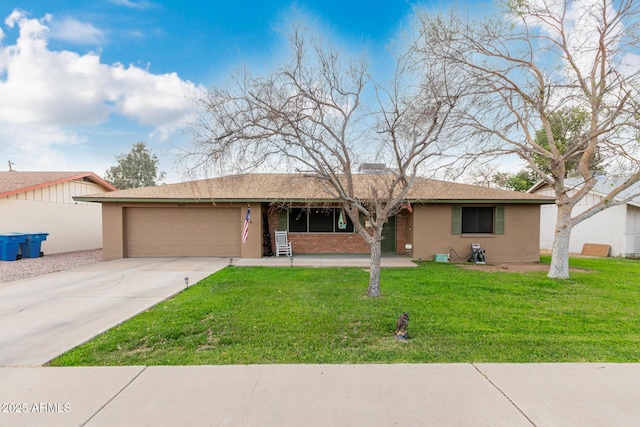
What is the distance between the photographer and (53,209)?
13.1 metres

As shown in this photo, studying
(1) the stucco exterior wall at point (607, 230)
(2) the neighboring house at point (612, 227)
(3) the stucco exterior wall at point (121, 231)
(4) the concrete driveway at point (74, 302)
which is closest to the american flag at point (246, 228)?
(3) the stucco exterior wall at point (121, 231)

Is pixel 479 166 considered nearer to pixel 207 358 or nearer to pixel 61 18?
pixel 207 358

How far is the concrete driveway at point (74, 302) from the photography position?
376 centimetres

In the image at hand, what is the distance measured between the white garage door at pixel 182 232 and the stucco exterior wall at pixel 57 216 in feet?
14.8

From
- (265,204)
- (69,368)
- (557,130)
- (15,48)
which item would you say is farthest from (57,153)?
(557,130)

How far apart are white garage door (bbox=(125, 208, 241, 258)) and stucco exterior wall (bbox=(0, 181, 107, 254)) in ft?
14.8

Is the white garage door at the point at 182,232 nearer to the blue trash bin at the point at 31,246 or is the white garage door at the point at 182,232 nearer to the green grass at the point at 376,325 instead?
the blue trash bin at the point at 31,246

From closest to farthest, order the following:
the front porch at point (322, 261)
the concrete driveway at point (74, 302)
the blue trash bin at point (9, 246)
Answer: the concrete driveway at point (74, 302)
the front porch at point (322, 261)
the blue trash bin at point (9, 246)

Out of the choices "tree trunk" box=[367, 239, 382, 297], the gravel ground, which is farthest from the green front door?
the gravel ground

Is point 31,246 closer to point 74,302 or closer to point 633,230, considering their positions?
point 74,302

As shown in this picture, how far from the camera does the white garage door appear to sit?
11.6m

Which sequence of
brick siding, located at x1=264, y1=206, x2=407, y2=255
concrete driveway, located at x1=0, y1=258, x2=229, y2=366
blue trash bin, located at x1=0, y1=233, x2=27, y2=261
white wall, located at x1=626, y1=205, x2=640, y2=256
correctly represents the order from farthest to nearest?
white wall, located at x1=626, y1=205, x2=640, y2=256 < brick siding, located at x1=264, y1=206, x2=407, y2=255 < blue trash bin, located at x1=0, y1=233, x2=27, y2=261 < concrete driveway, located at x1=0, y1=258, x2=229, y2=366

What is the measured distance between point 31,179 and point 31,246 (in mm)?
4105

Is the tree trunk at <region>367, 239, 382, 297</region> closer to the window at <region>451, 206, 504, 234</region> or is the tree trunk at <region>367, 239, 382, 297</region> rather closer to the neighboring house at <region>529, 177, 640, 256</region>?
the window at <region>451, 206, 504, 234</region>
